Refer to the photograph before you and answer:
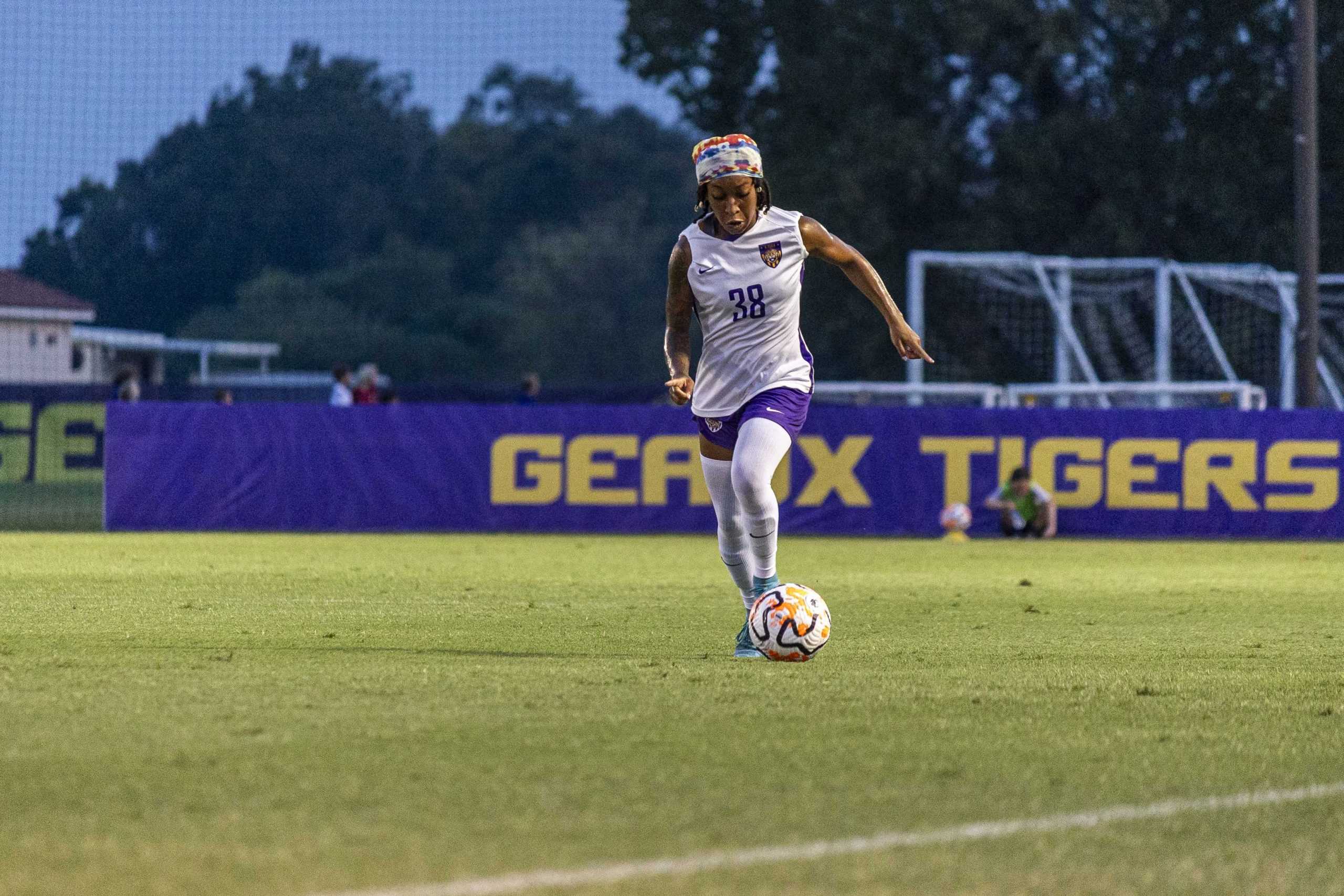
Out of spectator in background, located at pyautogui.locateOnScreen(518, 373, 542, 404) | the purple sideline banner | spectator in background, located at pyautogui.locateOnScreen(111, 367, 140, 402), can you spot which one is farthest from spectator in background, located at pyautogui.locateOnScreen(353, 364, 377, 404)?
the purple sideline banner

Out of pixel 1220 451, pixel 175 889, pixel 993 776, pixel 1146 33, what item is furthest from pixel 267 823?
pixel 1146 33

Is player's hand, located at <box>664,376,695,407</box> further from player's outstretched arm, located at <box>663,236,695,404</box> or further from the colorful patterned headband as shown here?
the colorful patterned headband

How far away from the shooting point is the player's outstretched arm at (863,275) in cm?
952

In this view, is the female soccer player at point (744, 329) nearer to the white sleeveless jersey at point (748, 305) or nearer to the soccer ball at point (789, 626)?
the white sleeveless jersey at point (748, 305)

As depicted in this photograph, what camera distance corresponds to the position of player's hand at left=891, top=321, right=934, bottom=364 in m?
9.46

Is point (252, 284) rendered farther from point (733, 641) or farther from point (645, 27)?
point (733, 641)

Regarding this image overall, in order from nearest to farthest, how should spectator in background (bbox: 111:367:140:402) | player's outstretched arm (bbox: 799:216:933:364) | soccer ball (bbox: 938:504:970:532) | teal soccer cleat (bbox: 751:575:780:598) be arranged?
player's outstretched arm (bbox: 799:216:933:364)
teal soccer cleat (bbox: 751:575:780:598)
soccer ball (bbox: 938:504:970:532)
spectator in background (bbox: 111:367:140:402)

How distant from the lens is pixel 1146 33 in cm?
4191

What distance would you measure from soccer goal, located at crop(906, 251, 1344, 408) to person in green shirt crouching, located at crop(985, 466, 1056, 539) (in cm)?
458

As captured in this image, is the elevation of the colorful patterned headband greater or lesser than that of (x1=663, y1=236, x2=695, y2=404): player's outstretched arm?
greater

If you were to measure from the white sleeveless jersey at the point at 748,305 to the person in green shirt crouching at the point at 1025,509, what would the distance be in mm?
13675

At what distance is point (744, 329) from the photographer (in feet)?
31.2

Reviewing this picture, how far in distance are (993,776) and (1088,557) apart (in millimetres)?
14068

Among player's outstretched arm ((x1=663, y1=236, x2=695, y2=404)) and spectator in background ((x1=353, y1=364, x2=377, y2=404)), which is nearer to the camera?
player's outstretched arm ((x1=663, y1=236, x2=695, y2=404))
